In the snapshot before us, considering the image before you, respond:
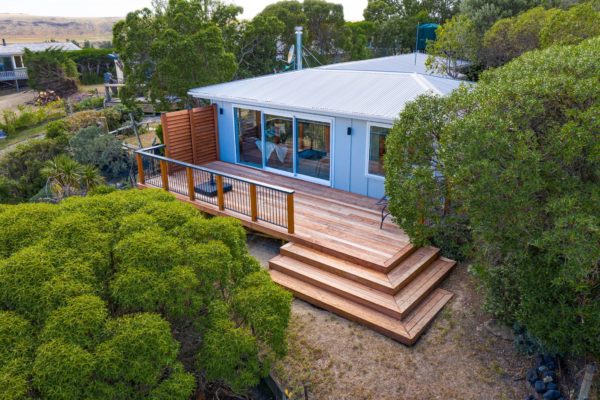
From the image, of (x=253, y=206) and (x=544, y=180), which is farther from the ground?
(x=544, y=180)

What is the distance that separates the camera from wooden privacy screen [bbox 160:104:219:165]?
1219cm

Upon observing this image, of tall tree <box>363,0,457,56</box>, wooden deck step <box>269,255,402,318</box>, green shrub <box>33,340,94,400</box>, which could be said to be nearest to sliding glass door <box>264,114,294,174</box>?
wooden deck step <box>269,255,402,318</box>

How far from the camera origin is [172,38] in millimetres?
14180

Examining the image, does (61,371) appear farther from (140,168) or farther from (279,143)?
(279,143)

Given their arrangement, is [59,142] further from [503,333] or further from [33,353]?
[503,333]

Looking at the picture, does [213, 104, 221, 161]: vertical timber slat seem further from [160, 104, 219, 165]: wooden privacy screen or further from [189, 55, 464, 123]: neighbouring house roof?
[189, 55, 464, 123]: neighbouring house roof

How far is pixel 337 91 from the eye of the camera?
1095 centimetres

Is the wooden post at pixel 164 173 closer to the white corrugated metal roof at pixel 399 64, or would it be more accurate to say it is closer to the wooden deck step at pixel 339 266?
the wooden deck step at pixel 339 266

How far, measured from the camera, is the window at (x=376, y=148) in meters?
9.69

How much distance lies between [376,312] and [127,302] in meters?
3.89

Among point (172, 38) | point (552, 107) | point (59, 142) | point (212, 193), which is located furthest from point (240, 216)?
point (59, 142)

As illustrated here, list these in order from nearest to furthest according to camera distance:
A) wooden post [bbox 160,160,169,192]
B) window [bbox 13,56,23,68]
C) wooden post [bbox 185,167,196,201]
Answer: wooden post [bbox 185,167,196,201] → wooden post [bbox 160,160,169,192] → window [bbox 13,56,23,68]

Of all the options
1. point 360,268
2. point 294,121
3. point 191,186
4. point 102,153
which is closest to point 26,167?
point 102,153

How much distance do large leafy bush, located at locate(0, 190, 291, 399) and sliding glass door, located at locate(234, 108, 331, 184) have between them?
536 centimetres
